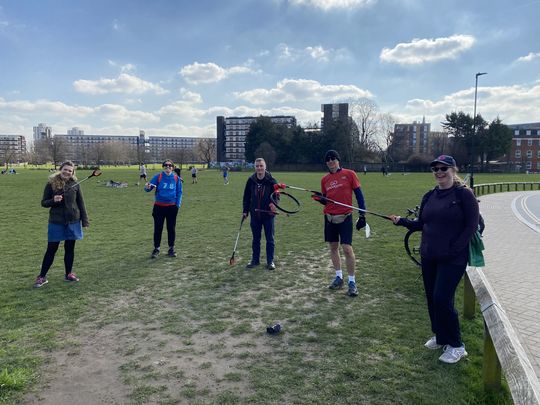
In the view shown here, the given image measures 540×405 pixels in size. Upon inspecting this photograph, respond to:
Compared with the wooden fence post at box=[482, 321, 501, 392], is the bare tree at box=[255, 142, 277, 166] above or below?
above

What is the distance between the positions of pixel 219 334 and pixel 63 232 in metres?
3.51

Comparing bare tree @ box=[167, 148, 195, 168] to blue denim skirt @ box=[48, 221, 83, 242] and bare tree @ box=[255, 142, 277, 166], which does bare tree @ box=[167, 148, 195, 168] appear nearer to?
bare tree @ box=[255, 142, 277, 166]

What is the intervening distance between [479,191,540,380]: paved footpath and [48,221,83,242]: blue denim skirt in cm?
664

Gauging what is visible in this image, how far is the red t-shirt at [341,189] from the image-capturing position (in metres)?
6.30

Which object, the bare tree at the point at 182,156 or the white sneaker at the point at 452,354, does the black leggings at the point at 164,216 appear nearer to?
the white sneaker at the point at 452,354

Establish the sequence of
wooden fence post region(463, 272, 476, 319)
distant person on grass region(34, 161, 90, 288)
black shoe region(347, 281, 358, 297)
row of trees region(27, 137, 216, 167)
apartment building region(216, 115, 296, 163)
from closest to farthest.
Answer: wooden fence post region(463, 272, 476, 319)
black shoe region(347, 281, 358, 297)
distant person on grass region(34, 161, 90, 288)
row of trees region(27, 137, 216, 167)
apartment building region(216, 115, 296, 163)

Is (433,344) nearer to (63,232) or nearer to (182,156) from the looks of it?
(63,232)

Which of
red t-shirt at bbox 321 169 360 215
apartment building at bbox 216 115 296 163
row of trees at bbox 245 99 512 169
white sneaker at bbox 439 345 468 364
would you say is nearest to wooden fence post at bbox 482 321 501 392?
white sneaker at bbox 439 345 468 364

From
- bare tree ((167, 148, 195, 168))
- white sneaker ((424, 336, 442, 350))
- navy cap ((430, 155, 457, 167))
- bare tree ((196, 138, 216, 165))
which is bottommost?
white sneaker ((424, 336, 442, 350))

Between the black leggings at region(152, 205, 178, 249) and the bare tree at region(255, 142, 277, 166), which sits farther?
the bare tree at region(255, 142, 277, 166)

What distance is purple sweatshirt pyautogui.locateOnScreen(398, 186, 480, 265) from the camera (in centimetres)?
389

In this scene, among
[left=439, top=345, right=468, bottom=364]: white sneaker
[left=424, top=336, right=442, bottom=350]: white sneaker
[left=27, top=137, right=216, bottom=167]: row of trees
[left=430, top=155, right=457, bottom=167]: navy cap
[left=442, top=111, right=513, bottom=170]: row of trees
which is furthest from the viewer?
[left=27, top=137, right=216, bottom=167]: row of trees

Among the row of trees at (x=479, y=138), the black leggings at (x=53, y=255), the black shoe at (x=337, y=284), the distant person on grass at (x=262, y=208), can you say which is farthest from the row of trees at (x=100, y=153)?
the black shoe at (x=337, y=284)

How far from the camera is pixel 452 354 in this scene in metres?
4.14
